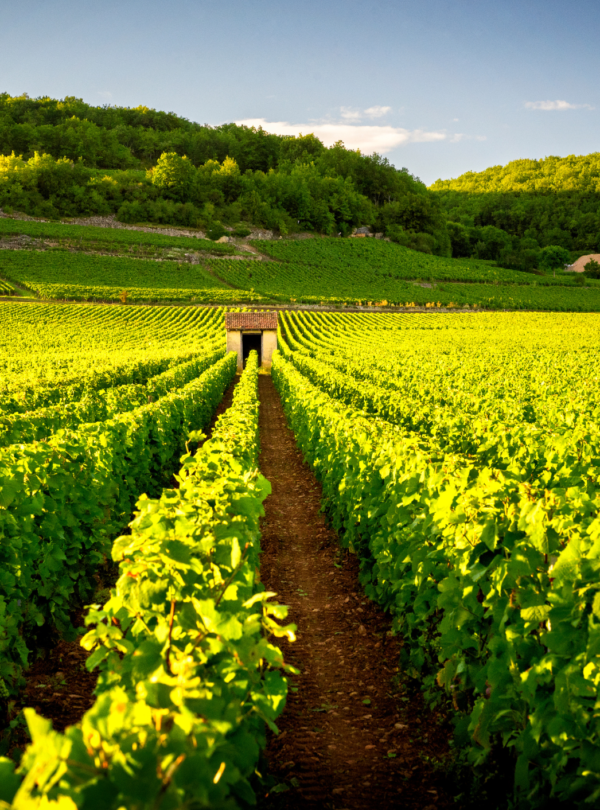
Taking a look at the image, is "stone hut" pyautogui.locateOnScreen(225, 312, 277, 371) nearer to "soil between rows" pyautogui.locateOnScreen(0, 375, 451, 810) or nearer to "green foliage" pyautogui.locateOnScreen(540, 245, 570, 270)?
"soil between rows" pyautogui.locateOnScreen(0, 375, 451, 810)

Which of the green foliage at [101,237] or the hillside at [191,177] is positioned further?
the hillside at [191,177]

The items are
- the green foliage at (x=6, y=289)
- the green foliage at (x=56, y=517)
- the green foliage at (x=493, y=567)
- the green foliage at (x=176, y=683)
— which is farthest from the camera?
the green foliage at (x=6, y=289)

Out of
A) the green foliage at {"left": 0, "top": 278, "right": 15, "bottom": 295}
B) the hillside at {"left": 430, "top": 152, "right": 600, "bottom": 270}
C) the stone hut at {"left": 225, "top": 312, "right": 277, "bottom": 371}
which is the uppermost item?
the hillside at {"left": 430, "top": 152, "right": 600, "bottom": 270}

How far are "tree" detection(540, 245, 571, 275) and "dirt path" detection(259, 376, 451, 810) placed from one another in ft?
413

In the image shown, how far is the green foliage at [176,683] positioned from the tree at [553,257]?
424ft

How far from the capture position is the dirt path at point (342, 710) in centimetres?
388

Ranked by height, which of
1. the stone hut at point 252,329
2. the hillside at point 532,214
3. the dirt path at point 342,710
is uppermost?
the hillside at point 532,214

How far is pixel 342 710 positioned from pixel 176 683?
3461mm

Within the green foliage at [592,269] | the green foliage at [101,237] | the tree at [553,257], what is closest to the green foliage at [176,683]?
the green foliage at [101,237]

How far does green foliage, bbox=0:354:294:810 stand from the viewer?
1.44m

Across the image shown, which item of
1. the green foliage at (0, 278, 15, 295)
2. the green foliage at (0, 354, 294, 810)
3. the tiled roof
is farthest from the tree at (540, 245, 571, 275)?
the green foliage at (0, 354, 294, 810)

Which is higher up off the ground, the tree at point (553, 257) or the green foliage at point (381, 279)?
the tree at point (553, 257)

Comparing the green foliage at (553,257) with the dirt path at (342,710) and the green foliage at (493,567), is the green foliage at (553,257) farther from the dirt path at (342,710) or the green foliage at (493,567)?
the dirt path at (342,710)

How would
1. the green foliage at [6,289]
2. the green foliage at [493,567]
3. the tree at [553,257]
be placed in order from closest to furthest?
the green foliage at [493,567]
the green foliage at [6,289]
the tree at [553,257]
